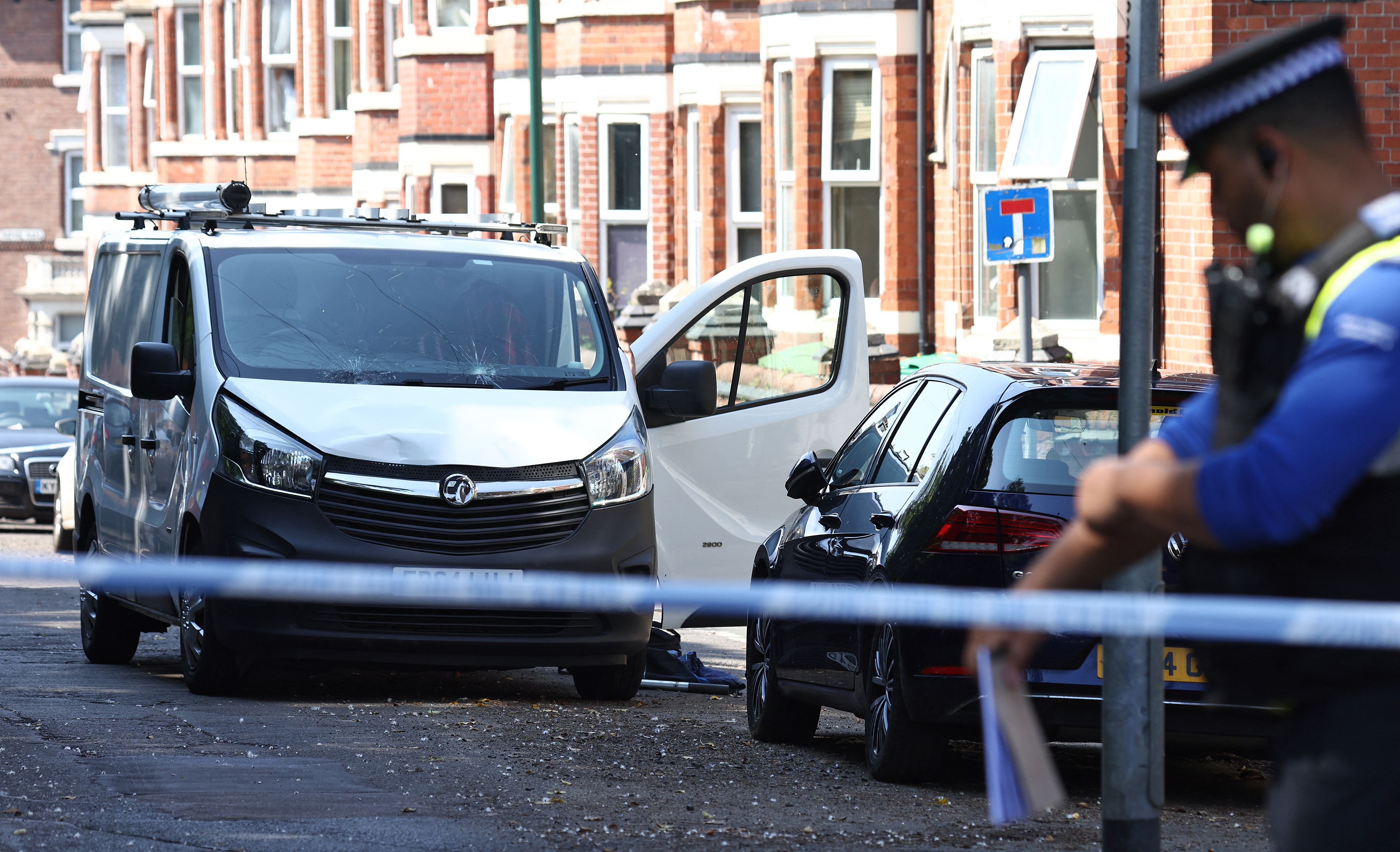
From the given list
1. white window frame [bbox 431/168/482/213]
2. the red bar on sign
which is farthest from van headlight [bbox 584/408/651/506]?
→ white window frame [bbox 431/168/482/213]

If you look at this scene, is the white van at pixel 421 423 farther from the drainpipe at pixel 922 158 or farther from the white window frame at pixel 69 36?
the white window frame at pixel 69 36

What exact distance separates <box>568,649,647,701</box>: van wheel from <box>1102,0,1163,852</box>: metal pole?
417 centimetres

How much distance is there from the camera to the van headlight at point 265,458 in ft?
28.9

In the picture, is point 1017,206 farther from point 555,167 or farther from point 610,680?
point 555,167

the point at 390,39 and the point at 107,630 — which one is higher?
the point at 390,39

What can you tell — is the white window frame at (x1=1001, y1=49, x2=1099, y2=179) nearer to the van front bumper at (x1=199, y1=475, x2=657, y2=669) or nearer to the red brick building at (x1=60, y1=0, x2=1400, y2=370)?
the red brick building at (x1=60, y1=0, x2=1400, y2=370)

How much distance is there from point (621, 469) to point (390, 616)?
1172 millimetres

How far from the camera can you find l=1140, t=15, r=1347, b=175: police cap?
292 centimetres

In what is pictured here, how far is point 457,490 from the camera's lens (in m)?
8.81

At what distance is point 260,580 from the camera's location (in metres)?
3.81

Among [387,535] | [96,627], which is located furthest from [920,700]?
[96,627]

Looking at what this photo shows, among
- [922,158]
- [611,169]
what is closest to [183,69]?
[611,169]

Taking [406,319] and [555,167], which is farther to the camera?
[555,167]

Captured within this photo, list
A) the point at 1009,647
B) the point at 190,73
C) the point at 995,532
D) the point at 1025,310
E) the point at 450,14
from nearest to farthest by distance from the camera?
the point at 1009,647, the point at 995,532, the point at 1025,310, the point at 450,14, the point at 190,73
